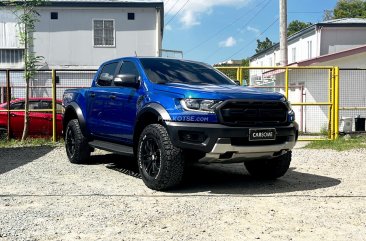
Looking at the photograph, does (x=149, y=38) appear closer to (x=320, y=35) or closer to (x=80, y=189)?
(x=320, y=35)

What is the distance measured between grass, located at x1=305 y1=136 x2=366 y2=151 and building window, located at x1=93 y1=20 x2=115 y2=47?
1460 cm

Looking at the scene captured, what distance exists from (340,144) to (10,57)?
60.2 feet

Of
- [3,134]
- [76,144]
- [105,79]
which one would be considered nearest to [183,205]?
[105,79]

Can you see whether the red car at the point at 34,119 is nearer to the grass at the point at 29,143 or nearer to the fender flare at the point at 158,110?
the grass at the point at 29,143

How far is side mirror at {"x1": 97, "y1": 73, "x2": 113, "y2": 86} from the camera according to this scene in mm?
8141

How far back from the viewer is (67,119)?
9.50 metres

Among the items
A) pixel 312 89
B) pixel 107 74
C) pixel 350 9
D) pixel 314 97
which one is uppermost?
pixel 350 9

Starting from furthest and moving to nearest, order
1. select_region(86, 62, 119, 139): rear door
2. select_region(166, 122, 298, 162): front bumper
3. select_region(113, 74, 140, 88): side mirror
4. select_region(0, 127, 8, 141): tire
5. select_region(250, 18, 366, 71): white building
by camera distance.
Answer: select_region(250, 18, 366, 71): white building < select_region(0, 127, 8, 141): tire < select_region(86, 62, 119, 139): rear door < select_region(113, 74, 140, 88): side mirror < select_region(166, 122, 298, 162): front bumper

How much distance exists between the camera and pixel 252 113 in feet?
20.6

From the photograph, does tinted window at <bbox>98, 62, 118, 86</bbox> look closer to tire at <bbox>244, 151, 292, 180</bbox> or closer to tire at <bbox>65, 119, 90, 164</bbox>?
tire at <bbox>65, 119, 90, 164</bbox>

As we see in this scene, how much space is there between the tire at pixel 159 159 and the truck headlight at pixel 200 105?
479mm

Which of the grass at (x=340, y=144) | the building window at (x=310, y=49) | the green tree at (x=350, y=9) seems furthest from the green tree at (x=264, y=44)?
the grass at (x=340, y=144)

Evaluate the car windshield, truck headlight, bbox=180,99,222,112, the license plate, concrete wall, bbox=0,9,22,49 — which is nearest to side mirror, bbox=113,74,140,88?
the car windshield

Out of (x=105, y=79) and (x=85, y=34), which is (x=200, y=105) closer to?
(x=105, y=79)
